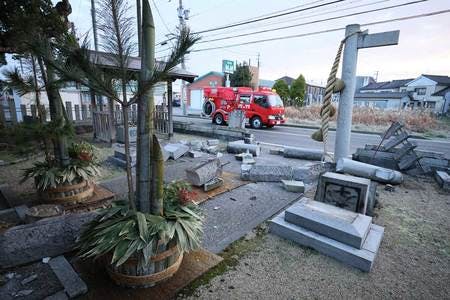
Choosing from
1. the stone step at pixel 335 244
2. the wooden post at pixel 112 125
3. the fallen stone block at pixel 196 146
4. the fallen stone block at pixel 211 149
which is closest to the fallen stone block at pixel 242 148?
the fallen stone block at pixel 211 149

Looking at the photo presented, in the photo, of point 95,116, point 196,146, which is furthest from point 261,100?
point 95,116

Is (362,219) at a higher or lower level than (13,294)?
higher

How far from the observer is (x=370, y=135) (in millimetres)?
12492

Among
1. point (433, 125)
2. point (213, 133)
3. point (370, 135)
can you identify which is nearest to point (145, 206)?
point (213, 133)

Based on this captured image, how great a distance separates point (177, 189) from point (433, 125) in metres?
18.6

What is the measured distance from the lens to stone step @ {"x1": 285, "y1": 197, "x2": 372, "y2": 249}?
2.56 metres

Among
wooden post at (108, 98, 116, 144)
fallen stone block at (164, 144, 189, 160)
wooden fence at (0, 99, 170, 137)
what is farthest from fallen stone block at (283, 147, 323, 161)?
wooden post at (108, 98, 116, 144)

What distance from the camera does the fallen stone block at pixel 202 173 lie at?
427 centimetres

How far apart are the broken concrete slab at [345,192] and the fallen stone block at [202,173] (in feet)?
6.28

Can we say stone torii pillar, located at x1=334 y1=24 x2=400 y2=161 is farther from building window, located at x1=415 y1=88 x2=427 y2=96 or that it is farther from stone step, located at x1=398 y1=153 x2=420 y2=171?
building window, located at x1=415 y1=88 x2=427 y2=96

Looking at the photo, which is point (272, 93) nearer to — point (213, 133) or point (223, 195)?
point (213, 133)

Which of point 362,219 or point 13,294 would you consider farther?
point 362,219

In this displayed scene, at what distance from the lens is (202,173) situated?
4.29 m

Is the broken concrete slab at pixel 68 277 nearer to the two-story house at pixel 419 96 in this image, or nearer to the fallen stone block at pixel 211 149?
the fallen stone block at pixel 211 149
